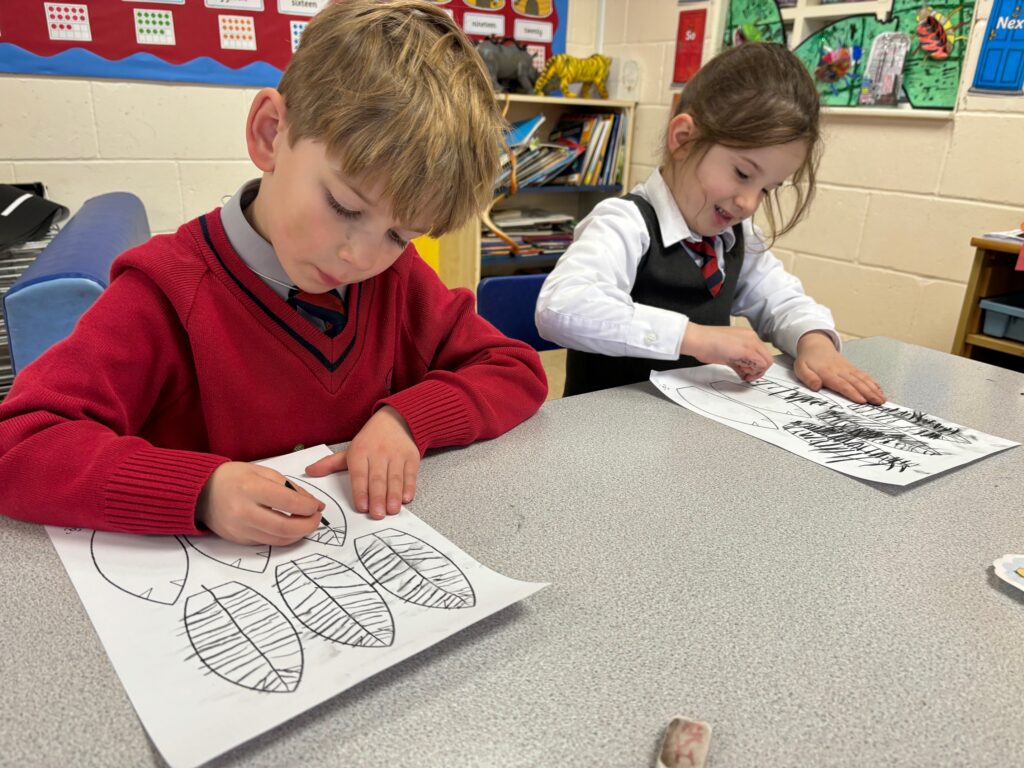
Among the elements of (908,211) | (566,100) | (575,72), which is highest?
(575,72)

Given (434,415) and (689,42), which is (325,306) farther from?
(689,42)

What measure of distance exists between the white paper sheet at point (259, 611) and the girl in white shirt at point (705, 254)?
0.49 metres

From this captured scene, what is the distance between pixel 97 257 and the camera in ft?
3.36

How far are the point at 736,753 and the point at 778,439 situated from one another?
16.6 inches

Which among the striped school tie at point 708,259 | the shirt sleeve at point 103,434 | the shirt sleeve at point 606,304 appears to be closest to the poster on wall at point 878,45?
the striped school tie at point 708,259

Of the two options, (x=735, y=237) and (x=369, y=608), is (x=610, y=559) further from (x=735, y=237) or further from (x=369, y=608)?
(x=735, y=237)

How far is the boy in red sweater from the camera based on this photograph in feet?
1.58

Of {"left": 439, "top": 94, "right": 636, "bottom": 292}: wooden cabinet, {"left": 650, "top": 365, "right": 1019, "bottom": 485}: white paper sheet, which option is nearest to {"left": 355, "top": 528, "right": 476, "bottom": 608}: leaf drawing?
{"left": 650, "top": 365, "right": 1019, "bottom": 485}: white paper sheet

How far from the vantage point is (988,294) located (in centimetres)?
151

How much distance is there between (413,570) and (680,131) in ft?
2.67

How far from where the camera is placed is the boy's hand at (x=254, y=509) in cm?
46

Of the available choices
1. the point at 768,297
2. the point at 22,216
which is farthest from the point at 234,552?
the point at 22,216

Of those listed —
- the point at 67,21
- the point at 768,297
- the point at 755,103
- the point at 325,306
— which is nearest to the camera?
the point at 325,306

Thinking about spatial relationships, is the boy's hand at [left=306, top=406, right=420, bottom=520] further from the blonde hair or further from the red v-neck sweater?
the blonde hair
